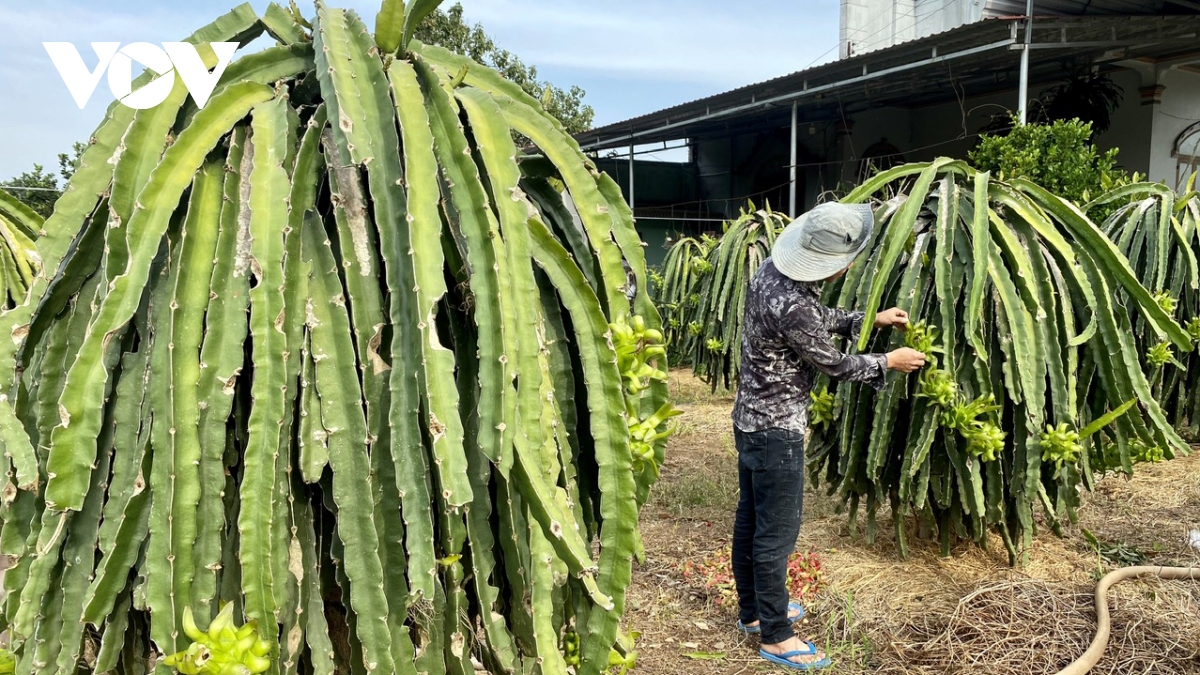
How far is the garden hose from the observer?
2.98 m

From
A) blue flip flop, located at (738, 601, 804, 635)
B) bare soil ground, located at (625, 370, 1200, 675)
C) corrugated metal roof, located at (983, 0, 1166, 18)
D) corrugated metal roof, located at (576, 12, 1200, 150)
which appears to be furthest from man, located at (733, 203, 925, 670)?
corrugated metal roof, located at (983, 0, 1166, 18)

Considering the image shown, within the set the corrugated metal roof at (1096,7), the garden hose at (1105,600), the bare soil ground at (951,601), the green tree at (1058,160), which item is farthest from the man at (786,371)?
the corrugated metal roof at (1096,7)

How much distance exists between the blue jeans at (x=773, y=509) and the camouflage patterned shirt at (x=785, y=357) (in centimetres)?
7

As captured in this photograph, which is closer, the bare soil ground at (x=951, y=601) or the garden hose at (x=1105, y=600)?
the garden hose at (x=1105, y=600)

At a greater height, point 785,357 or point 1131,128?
point 1131,128

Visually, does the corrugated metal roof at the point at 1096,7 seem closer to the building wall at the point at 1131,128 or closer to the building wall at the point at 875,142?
the building wall at the point at 875,142

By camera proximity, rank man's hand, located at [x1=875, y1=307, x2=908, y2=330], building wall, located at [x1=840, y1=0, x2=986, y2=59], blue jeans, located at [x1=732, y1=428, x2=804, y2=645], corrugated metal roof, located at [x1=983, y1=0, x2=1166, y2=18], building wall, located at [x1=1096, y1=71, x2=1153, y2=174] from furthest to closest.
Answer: building wall, located at [x1=840, y1=0, x2=986, y2=59] < building wall, located at [x1=1096, y1=71, x2=1153, y2=174] < corrugated metal roof, located at [x1=983, y1=0, x2=1166, y2=18] < man's hand, located at [x1=875, y1=307, x2=908, y2=330] < blue jeans, located at [x1=732, y1=428, x2=804, y2=645]

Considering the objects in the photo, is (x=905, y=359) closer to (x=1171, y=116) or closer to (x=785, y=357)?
(x=785, y=357)

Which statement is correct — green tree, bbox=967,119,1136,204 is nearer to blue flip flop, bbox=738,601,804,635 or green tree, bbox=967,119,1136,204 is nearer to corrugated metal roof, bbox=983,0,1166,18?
corrugated metal roof, bbox=983,0,1166,18

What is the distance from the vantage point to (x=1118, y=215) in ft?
19.4

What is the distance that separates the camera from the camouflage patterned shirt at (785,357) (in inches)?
121

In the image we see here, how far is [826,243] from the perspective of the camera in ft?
10.1

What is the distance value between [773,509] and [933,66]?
9010 millimetres

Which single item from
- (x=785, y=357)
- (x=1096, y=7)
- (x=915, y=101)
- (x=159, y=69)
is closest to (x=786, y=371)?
(x=785, y=357)
